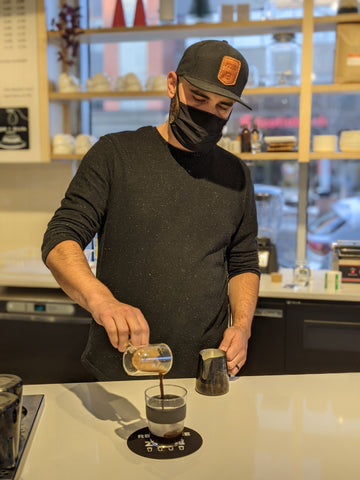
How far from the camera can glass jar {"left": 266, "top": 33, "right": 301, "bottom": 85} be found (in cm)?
321

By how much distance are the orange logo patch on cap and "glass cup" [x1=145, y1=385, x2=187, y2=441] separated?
3.01ft

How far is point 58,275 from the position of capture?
1506 millimetres

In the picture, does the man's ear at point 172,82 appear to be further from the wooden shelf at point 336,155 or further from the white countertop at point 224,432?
the wooden shelf at point 336,155

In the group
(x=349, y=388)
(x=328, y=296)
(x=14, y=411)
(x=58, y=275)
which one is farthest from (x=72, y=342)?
(x=14, y=411)

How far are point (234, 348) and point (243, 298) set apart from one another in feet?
1.08

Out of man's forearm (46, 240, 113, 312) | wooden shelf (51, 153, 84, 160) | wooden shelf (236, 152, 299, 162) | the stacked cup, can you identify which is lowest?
the stacked cup

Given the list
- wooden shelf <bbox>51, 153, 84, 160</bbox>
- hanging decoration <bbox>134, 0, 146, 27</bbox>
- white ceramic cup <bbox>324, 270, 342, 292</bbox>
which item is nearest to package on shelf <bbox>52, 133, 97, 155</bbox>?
wooden shelf <bbox>51, 153, 84, 160</bbox>

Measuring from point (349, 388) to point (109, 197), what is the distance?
88cm

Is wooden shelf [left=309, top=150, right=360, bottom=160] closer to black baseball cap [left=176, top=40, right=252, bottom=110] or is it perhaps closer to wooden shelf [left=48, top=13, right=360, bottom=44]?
wooden shelf [left=48, top=13, right=360, bottom=44]

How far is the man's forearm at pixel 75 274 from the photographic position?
1.39 metres

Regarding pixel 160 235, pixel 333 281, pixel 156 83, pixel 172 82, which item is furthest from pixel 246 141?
pixel 160 235

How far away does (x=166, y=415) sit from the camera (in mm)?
1195

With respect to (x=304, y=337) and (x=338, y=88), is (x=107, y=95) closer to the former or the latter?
(x=338, y=88)

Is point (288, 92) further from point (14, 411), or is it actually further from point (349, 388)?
point (14, 411)
